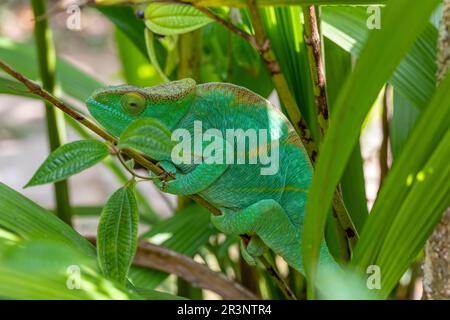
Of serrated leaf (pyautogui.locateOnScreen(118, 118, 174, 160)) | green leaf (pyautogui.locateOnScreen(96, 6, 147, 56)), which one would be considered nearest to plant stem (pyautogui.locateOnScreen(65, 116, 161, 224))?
green leaf (pyautogui.locateOnScreen(96, 6, 147, 56))

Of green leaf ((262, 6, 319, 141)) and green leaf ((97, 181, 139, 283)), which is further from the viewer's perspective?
green leaf ((262, 6, 319, 141))

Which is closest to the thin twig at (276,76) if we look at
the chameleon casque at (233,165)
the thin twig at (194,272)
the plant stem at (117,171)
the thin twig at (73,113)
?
the chameleon casque at (233,165)

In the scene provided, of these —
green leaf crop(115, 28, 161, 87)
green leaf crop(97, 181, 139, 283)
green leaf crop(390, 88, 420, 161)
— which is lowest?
green leaf crop(97, 181, 139, 283)

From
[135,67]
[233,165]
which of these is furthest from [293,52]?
[135,67]

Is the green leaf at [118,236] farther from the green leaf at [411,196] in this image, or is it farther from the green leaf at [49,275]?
the green leaf at [411,196]

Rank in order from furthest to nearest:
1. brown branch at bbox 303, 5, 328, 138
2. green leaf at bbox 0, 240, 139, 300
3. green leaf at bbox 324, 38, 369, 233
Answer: green leaf at bbox 324, 38, 369, 233 < brown branch at bbox 303, 5, 328, 138 < green leaf at bbox 0, 240, 139, 300

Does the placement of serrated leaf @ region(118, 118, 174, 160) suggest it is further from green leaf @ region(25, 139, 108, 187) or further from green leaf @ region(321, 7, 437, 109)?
green leaf @ region(321, 7, 437, 109)

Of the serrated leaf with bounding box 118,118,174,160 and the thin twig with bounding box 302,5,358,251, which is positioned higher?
the thin twig with bounding box 302,5,358,251
